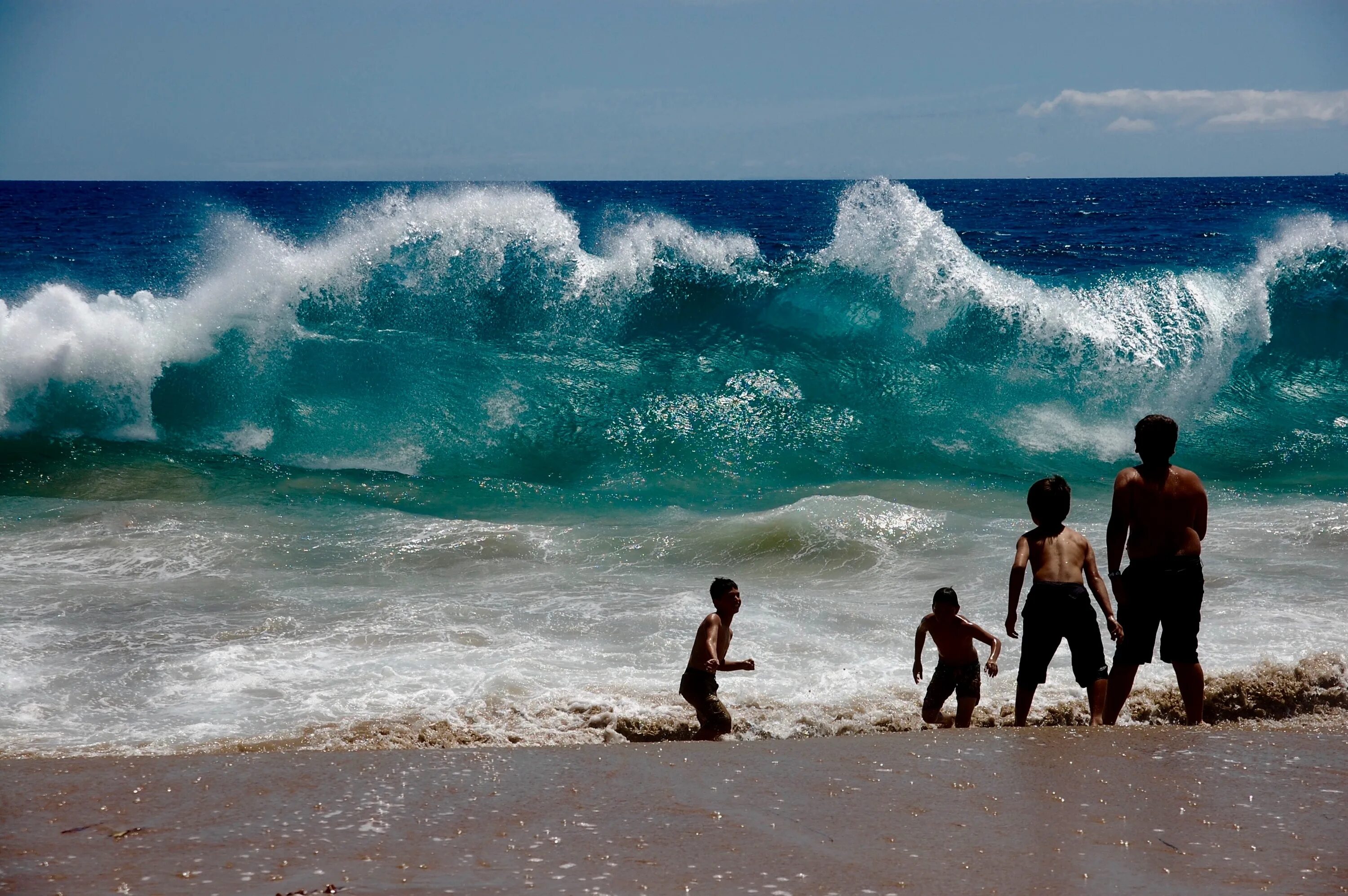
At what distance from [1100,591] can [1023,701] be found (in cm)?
61

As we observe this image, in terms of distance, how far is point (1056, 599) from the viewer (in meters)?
4.99

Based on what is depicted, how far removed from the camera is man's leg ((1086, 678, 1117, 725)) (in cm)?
504

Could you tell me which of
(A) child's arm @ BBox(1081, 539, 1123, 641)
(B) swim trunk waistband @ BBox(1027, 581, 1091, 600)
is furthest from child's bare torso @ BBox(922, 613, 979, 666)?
(A) child's arm @ BBox(1081, 539, 1123, 641)

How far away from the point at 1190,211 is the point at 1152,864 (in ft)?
178

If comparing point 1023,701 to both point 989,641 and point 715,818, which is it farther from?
point 715,818

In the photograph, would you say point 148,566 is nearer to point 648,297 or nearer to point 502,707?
point 502,707

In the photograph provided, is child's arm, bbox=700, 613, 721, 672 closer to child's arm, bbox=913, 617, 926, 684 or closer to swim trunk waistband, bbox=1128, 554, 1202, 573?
child's arm, bbox=913, 617, 926, 684

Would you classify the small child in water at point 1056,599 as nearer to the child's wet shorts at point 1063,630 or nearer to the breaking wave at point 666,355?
the child's wet shorts at point 1063,630

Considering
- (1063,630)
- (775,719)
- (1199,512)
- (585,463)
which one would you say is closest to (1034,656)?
(1063,630)

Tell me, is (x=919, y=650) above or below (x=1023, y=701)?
above

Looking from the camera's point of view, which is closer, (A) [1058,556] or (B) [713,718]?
(A) [1058,556]

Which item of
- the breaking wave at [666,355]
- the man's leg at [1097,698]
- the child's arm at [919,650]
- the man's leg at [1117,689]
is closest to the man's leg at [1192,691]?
the man's leg at [1117,689]

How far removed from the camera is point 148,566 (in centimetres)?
799

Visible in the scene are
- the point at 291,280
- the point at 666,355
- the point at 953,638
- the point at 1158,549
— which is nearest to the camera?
the point at 1158,549
